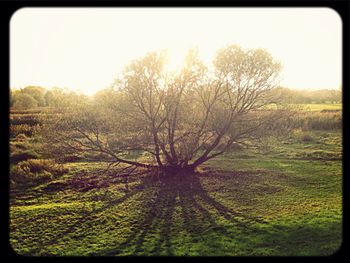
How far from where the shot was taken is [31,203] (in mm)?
8023

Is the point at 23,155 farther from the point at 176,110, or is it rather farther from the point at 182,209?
the point at 182,209

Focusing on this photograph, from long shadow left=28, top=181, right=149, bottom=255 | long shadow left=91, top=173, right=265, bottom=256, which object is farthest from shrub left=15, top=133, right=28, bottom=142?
long shadow left=91, top=173, right=265, bottom=256

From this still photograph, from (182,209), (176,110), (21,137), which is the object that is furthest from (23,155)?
(182,209)

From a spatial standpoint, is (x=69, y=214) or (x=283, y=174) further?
(x=283, y=174)

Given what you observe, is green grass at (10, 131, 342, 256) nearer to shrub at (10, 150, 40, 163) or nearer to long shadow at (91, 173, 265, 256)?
long shadow at (91, 173, 265, 256)

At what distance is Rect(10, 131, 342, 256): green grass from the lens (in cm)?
514

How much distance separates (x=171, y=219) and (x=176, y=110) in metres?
4.29

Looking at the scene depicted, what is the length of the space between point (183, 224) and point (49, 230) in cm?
263

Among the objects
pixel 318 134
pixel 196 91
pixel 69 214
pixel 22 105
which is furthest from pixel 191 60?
pixel 22 105

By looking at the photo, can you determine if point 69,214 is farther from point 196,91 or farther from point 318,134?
point 318,134

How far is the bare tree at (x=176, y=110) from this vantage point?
962 centimetres

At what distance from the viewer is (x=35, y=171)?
10.8 m
